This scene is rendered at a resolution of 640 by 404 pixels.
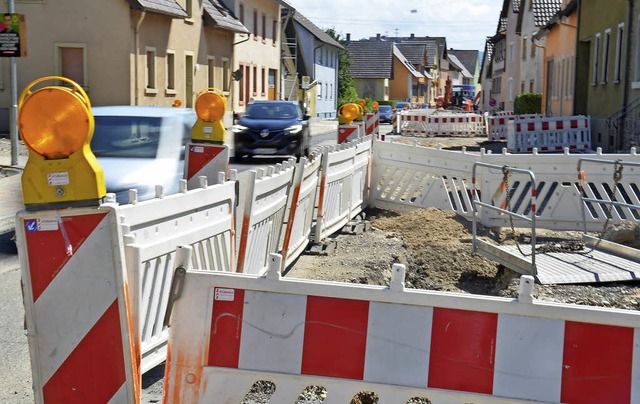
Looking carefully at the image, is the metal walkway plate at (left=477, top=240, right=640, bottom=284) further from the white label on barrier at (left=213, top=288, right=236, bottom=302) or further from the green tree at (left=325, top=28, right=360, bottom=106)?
the green tree at (left=325, top=28, right=360, bottom=106)

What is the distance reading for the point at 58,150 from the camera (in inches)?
153

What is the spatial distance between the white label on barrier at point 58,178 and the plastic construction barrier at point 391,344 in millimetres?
637

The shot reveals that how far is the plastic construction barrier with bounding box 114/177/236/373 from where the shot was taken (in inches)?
212

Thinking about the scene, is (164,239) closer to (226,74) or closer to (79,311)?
(79,311)

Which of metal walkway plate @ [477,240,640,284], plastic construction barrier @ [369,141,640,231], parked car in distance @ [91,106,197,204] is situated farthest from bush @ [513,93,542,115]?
metal walkway plate @ [477,240,640,284]

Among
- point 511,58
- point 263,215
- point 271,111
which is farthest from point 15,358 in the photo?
point 511,58

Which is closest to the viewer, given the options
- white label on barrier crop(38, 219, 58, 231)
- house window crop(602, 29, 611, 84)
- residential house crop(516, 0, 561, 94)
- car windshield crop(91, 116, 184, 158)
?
white label on barrier crop(38, 219, 58, 231)

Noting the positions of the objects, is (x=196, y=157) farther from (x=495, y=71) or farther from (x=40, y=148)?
(x=495, y=71)

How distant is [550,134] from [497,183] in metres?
18.2

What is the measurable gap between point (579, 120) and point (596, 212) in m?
17.1

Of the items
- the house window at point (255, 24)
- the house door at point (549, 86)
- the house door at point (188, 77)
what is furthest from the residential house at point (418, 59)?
the house door at point (188, 77)

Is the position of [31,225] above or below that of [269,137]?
above

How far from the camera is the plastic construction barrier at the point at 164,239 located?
5383 mm

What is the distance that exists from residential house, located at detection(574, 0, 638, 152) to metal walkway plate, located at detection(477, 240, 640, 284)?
53.8 feet
